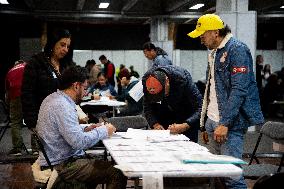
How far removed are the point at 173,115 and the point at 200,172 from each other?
184cm

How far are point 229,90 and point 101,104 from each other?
4.67 metres

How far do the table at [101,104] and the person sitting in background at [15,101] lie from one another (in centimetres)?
108

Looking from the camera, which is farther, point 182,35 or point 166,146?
point 182,35

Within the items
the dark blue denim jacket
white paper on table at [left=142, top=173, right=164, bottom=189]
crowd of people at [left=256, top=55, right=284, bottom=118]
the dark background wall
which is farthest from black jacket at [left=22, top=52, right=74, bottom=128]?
the dark background wall

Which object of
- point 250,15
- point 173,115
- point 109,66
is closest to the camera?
point 173,115

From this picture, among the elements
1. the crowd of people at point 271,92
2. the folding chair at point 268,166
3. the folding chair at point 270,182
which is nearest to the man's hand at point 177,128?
the folding chair at point 268,166

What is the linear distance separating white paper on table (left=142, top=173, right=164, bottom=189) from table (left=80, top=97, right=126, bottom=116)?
565 cm

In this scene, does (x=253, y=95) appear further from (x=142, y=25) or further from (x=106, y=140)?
(x=142, y=25)

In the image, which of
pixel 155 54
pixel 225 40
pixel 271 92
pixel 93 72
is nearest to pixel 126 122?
pixel 225 40

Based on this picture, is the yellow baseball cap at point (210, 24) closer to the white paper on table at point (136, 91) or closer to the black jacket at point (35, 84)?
the black jacket at point (35, 84)

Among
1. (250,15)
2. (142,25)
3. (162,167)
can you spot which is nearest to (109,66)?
(250,15)

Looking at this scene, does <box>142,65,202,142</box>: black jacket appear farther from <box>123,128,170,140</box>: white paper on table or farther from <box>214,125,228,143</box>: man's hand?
<box>214,125,228,143</box>: man's hand

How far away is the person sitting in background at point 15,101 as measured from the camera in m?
7.67

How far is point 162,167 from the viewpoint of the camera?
269cm
